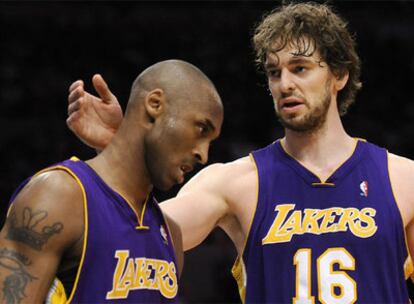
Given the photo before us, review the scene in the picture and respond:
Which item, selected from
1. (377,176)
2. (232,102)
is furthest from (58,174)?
(232,102)

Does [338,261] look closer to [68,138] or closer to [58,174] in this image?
[58,174]

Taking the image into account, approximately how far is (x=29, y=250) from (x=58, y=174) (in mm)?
272

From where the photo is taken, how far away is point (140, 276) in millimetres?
2645

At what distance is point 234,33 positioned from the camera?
33.4 feet

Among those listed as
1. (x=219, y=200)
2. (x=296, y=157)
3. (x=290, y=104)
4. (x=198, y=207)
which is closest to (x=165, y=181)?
(x=198, y=207)

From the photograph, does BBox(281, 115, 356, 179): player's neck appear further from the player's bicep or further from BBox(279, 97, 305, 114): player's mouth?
the player's bicep

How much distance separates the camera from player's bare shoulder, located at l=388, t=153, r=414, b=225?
3760 mm

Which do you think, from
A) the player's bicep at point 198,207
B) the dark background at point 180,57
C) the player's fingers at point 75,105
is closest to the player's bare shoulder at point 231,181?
the player's bicep at point 198,207

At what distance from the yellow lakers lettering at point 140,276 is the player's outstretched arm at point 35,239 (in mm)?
202

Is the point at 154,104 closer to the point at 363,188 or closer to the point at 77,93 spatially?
the point at 77,93

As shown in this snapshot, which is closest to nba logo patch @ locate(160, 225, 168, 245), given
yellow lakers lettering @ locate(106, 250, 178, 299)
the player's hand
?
yellow lakers lettering @ locate(106, 250, 178, 299)

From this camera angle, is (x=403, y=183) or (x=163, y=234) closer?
(x=163, y=234)

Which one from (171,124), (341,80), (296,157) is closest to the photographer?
(171,124)

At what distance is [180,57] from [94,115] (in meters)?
6.75
